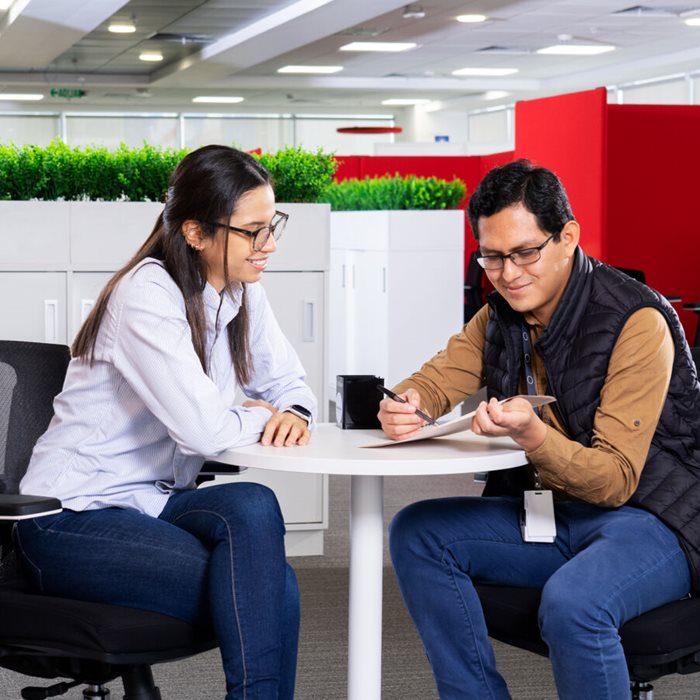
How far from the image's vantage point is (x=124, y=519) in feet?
6.56

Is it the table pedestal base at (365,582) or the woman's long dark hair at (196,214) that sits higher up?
the woman's long dark hair at (196,214)

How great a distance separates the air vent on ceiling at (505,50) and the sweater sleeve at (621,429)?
12747 mm

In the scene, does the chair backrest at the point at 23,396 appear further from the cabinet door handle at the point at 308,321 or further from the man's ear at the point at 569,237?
the cabinet door handle at the point at 308,321

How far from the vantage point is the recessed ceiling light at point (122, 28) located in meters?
13.2

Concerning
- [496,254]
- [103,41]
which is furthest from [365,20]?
[496,254]

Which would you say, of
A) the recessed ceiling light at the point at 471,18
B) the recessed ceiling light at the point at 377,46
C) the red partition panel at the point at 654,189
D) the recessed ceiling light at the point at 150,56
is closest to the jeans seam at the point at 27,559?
the red partition panel at the point at 654,189

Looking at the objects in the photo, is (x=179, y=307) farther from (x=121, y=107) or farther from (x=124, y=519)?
(x=121, y=107)

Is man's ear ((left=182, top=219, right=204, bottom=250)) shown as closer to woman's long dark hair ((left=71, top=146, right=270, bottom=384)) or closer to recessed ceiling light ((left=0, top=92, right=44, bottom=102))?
woman's long dark hair ((left=71, top=146, right=270, bottom=384))

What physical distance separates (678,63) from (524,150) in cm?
750

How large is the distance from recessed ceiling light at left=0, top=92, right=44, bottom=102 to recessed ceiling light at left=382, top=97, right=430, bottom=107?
5.78 meters

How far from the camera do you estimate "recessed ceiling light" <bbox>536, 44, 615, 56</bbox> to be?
13.9 meters

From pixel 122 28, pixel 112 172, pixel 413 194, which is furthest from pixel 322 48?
pixel 112 172

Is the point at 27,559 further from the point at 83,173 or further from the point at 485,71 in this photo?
the point at 485,71

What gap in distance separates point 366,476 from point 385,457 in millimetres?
214
